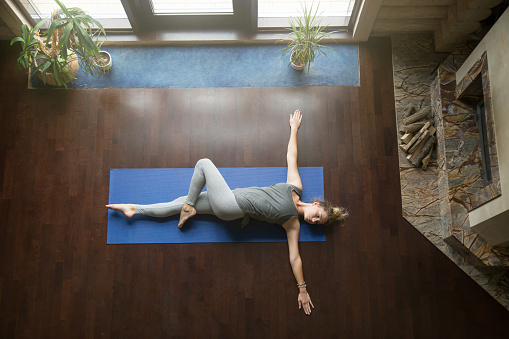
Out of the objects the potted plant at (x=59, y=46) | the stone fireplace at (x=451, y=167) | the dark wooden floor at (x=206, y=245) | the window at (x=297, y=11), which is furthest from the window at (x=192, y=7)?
the stone fireplace at (x=451, y=167)

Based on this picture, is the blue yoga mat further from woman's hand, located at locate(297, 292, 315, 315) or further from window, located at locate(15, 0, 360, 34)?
window, located at locate(15, 0, 360, 34)

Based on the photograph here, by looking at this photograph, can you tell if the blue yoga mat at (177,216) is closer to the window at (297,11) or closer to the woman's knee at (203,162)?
the woman's knee at (203,162)

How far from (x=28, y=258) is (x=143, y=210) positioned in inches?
45.7

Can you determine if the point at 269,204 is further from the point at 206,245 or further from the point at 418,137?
the point at 418,137

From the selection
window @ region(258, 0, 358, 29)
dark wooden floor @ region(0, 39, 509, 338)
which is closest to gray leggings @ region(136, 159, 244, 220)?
dark wooden floor @ region(0, 39, 509, 338)

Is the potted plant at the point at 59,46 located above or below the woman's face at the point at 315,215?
above

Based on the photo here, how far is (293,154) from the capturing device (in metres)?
3.38

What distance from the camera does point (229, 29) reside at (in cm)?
376

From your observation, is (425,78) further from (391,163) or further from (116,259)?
(116,259)

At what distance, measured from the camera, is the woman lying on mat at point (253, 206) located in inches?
123

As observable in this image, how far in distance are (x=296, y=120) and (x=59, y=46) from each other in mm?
2210

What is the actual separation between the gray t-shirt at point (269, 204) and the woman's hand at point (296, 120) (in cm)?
65

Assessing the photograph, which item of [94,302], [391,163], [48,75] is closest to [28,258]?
[94,302]

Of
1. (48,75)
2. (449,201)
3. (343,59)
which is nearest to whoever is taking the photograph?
(449,201)
